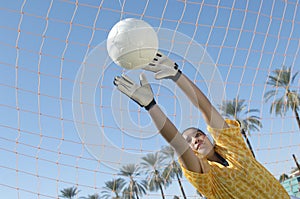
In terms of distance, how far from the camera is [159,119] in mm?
2566

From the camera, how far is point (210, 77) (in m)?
3.03

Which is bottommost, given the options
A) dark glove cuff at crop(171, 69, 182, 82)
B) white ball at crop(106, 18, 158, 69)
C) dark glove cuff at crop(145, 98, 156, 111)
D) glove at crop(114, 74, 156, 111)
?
dark glove cuff at crop(145, 98, 156, 111)

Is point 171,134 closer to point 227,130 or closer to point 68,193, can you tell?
point 227,130

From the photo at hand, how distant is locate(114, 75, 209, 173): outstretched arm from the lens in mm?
2396

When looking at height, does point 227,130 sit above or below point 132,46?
below

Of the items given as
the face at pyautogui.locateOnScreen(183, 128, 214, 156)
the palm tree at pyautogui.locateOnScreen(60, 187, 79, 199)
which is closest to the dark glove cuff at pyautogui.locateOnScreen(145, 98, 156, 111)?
the face at pyautogui.locateOnScreen(183, 128, 214, 156)

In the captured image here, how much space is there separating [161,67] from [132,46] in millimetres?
230

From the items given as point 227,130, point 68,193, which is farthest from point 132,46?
point 68,193

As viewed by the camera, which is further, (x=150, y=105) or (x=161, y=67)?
(x=161, y=67)

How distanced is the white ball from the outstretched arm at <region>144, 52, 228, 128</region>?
0.06 metres

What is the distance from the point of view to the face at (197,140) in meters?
3.15

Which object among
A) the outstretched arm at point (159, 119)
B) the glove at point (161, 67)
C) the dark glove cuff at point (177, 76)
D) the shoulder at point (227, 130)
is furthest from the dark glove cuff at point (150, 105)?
the shoulder at point (227, 130)

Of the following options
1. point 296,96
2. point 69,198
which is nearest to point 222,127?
point 296,96

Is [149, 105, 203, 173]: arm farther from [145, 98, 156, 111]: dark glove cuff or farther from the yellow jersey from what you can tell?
the yellow jersey
